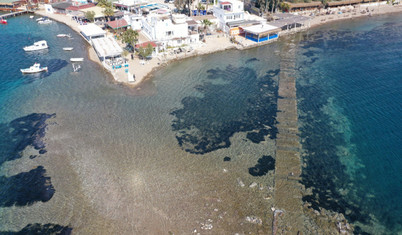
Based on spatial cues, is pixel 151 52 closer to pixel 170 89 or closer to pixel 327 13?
pixel 170 89

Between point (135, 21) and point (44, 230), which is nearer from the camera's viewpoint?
point (44, 230)

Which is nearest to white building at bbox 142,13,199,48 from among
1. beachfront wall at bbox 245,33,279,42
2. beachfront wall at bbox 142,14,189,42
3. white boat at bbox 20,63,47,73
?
beachfront wall at bbox 142,14,189,42

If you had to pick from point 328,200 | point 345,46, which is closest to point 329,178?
point 328,200

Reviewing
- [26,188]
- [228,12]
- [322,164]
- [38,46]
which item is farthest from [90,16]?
[322,164]

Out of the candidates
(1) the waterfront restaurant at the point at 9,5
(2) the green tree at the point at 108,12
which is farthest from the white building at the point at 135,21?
(1) the waterfront restaurant at the point at 9,5

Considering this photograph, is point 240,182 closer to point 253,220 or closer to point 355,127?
point 253,220
